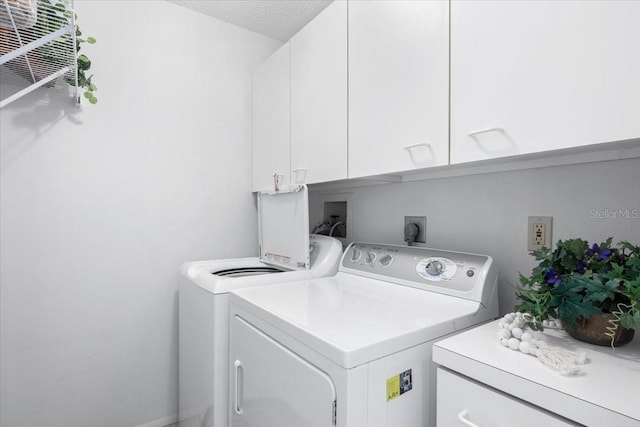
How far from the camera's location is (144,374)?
6.87ft

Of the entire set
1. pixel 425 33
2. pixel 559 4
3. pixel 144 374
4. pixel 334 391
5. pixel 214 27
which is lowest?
pixel 144 374

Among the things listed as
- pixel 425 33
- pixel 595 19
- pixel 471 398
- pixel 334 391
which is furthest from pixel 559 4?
pixel 334 391

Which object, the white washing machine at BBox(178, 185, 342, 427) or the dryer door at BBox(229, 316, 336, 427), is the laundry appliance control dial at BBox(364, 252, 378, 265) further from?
the dryer door at BBox(229, 316, 336, 427)

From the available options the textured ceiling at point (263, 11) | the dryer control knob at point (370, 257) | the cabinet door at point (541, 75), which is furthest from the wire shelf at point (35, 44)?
the dryer control knob at point (370, 257)

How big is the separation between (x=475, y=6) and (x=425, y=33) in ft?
0.62

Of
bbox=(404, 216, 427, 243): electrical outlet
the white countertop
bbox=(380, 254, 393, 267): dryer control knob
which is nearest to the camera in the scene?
the white countertop

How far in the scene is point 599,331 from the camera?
87cm

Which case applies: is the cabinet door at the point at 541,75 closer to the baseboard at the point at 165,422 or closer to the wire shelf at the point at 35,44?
the wire shelf at the point at 35,44

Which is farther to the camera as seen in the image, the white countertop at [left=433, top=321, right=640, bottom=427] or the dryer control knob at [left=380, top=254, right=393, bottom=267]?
the dryer control knob at [left=380, top=254, right=393, bottom=267]

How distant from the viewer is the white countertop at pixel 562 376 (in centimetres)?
63

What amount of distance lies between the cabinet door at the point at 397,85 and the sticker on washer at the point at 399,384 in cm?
73

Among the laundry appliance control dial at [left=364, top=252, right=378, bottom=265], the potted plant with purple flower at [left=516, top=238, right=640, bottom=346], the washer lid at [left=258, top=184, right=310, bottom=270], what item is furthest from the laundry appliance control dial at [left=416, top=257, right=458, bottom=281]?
the washer lid at [left=258, top=184, right=310, bottom=270]

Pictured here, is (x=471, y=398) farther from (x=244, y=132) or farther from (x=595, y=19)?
(x=244, y=132)

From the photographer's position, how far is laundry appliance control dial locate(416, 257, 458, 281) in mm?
1358
